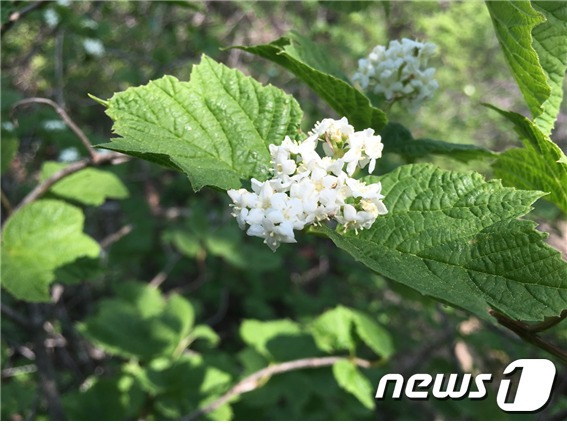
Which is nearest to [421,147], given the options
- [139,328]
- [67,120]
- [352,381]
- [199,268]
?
[67,120]

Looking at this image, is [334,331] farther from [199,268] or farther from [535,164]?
[199,268]

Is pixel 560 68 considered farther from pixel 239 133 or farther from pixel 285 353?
pixel 285 353

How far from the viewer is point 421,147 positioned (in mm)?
1353

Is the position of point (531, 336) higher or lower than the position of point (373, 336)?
higher

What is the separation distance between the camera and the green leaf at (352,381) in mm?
2062

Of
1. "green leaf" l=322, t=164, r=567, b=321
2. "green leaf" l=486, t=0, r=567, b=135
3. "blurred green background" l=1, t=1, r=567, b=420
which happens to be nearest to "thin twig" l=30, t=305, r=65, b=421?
"blurred green background" l=1, t=1, r=567, b=420

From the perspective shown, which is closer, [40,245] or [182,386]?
[40,245]

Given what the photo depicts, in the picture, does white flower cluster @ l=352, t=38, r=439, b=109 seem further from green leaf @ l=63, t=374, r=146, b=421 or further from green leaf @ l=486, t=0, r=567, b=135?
green leaf @ l=63, t=374, r=146, b=421

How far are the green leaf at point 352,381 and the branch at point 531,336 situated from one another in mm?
1054

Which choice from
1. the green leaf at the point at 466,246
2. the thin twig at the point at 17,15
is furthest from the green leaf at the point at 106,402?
the green leaf at the point at 466,246

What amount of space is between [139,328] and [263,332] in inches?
21.4

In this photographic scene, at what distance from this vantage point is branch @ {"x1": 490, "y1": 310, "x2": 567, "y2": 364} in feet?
3.39

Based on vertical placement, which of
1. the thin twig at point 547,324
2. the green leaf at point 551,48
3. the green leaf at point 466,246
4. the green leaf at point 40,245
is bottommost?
the green leaf at point 40,245

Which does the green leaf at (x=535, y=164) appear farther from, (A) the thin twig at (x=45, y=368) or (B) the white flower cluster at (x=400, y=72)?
(A) the thin twig at (x=45, y=368)
